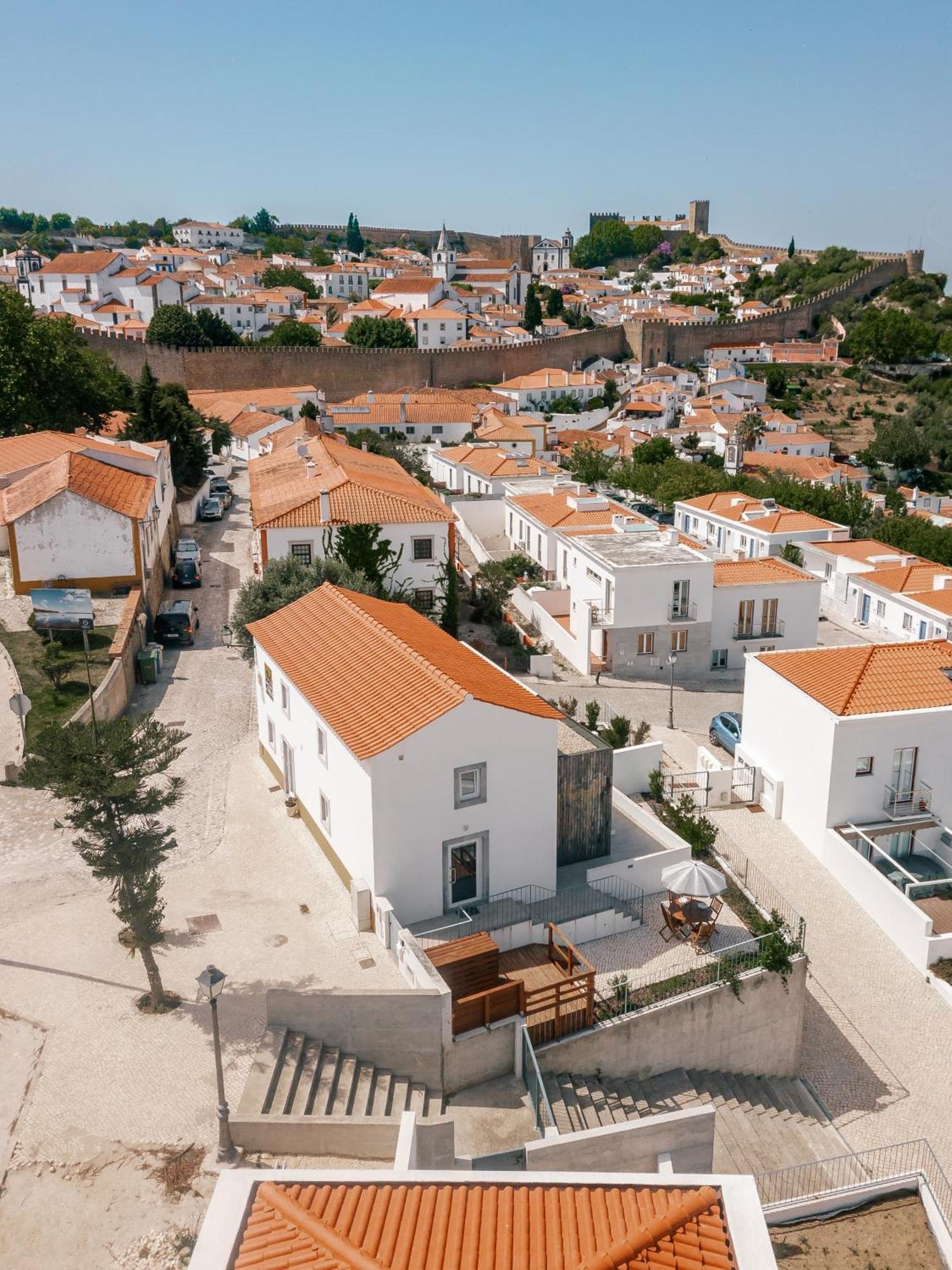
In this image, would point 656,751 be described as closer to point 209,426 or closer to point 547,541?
point 547,541

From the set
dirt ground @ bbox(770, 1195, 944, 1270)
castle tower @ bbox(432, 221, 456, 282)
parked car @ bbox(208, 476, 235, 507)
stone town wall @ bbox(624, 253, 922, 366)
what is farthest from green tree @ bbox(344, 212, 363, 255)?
dirt ground @ bbox(770, 1195, 944, 1270)

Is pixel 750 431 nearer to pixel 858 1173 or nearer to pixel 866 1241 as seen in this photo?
pixel 858 1173

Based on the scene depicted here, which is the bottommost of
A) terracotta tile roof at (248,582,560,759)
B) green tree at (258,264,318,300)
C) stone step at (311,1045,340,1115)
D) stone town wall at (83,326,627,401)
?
stone step at (311,1045,340,1115)

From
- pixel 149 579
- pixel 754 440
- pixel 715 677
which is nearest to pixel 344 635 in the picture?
pixel 149 579

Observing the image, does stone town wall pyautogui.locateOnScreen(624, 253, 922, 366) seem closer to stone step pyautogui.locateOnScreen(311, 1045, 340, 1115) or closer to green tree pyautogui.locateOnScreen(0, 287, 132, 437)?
green tree pyautogui.locateOnScreen(0, 287, 132, 437)

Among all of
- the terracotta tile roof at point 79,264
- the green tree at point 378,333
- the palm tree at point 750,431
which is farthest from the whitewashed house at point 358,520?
the terracotta tile roof at point 79,264

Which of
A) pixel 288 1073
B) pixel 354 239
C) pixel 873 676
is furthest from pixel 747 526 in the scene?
pixel 354 239
